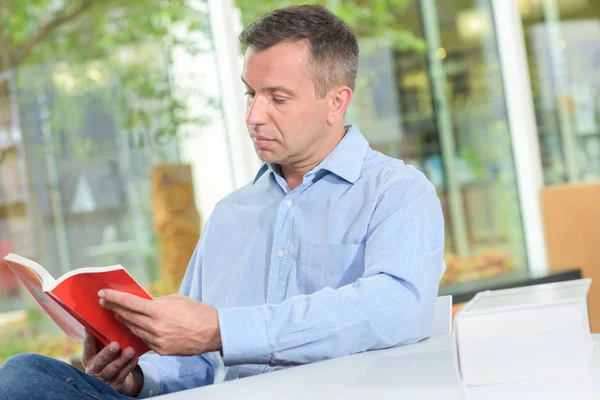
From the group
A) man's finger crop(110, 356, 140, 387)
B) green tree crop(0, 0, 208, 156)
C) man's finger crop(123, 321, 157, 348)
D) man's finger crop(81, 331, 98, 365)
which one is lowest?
man's finger crop(110, 356, 140, 387)

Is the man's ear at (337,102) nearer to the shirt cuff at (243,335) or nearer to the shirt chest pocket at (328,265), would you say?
the shirt chest pocket at (328,265)

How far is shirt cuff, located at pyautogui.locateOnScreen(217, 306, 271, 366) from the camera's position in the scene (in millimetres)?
1380

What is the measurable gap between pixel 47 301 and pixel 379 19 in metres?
4.15

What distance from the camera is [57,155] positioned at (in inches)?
173

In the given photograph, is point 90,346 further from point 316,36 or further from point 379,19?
point 379,19

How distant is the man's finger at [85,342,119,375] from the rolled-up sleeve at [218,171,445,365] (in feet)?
0.74

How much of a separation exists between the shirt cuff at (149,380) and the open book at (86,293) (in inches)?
8.9

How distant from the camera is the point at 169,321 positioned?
1.34 meters

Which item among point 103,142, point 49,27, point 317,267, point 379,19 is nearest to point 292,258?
point 317,267

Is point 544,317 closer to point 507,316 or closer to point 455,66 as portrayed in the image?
point 507,316

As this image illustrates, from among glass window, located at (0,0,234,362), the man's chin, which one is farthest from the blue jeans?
glass window, located at (0,0,234,362)

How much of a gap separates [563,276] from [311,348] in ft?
9.90

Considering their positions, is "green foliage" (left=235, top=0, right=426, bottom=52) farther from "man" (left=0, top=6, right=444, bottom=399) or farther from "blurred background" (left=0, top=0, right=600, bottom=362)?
"man" (left=0, top=6, right=444, bottom=399)

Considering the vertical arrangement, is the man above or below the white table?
above
